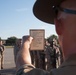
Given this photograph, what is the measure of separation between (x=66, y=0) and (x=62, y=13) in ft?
0.26

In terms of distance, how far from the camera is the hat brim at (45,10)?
6.14 feet

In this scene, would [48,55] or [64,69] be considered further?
[48,55]

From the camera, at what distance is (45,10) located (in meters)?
2.09

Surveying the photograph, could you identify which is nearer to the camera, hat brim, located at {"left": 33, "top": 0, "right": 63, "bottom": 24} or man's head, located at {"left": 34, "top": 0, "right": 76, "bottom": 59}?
man's head, located at {"left": 34, "top": 0, "right": 76, "bottom": 59}

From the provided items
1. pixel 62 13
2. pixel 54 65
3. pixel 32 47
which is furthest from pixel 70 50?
pixel 54 65

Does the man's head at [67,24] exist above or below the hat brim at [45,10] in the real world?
below

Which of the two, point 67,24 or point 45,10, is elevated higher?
point 45,10

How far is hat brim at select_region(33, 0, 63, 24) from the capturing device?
187cm

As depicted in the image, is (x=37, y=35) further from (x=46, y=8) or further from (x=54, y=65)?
(x=54, y=65)

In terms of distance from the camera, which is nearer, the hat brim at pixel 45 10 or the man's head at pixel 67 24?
the man's head at pixel 67 24

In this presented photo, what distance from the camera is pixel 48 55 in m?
13.6

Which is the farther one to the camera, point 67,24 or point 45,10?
point 45,10

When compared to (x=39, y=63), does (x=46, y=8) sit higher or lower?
higher

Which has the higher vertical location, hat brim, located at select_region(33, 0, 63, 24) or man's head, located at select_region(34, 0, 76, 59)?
hat brim, located at select_region(33, 0, 63, 24)
